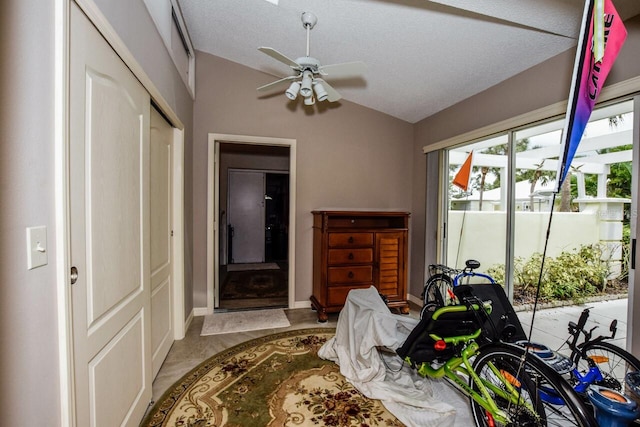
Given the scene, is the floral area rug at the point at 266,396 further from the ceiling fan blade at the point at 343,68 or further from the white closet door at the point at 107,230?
the ceiling fan blade at the point at 343,68

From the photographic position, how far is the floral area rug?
1.77 m

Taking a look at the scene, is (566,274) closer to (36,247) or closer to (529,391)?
(529,391)

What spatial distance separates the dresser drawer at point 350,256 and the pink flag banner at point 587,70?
234 centimetres

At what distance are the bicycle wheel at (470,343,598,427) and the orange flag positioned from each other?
2.02 metres

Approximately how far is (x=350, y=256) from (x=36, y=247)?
2755mm

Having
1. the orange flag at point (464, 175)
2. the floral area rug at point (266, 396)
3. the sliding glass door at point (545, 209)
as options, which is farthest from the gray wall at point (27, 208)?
the orange flag at point (464, 175)

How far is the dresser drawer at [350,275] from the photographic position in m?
3.31

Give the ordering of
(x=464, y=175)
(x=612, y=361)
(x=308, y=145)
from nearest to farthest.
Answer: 1. (x=612, y=361)
2. (x=464, y=175)
3. (x=308, y=145)

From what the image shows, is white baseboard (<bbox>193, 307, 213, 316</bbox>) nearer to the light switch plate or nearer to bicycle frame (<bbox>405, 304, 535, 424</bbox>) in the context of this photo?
bicycle frame (<bbox>405, 304, 535, 424</bbox>)

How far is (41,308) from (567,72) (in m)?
3.32

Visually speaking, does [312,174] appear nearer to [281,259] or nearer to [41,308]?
[41,308]

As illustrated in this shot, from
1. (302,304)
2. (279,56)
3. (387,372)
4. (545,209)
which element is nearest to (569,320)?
(545,209)

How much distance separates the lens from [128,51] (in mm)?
1477

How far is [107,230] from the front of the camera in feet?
4.47
